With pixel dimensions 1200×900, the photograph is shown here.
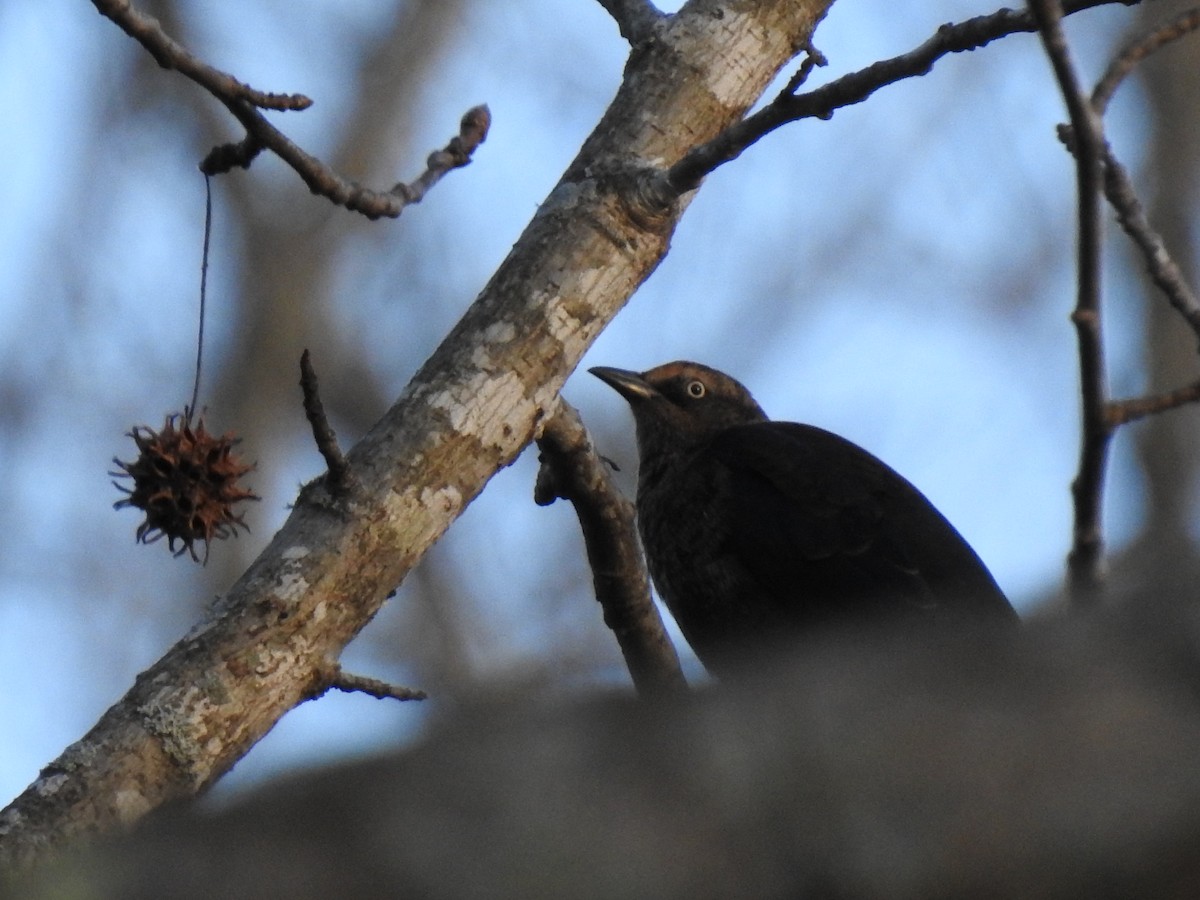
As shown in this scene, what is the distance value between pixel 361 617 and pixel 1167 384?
22.7 feet

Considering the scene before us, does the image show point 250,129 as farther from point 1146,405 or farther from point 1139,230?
point 1146,405

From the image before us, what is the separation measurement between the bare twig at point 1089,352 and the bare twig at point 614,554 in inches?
71.9

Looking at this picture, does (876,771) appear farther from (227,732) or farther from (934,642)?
(227,732)

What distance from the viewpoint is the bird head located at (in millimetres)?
5863

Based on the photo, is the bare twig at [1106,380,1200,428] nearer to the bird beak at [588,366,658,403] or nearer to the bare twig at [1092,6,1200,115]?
the bare twig at [1092,6,1200,115]

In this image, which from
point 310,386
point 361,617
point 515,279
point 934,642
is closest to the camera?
point 934,642

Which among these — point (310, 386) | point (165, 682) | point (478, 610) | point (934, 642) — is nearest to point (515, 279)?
point (310, 386)

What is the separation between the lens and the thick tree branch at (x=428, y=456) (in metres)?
3.07

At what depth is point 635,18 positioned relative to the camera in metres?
4.31

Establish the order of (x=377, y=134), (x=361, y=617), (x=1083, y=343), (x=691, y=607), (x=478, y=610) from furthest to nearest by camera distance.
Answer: (x=377, y=134), (x=478, y=610), (x=691, y=607), (x=361, y=617), (x=1083, y=343)

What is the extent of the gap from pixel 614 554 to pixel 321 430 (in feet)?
4.54

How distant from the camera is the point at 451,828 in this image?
1389 millimetres

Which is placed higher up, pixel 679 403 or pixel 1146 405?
pixel 679 403

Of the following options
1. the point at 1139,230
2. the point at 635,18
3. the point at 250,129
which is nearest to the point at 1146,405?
the point at 1139,230
